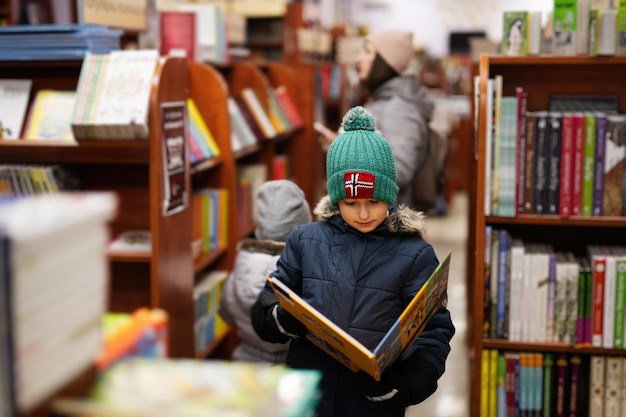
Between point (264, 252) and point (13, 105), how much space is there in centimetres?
125

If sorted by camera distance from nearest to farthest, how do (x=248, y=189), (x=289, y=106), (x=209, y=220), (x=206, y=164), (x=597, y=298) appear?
(x=597, y=298) < (x=206, y=164) < (x=209, y=220) < (x=248, y=189) < (x=289, y=106)

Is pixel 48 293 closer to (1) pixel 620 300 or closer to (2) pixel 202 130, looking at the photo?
(1) pixel 620 300

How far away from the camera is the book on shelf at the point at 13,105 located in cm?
299

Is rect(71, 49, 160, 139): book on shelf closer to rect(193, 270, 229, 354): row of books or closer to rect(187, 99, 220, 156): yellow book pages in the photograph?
rect(187, 99, 220, 156): yellow book pages

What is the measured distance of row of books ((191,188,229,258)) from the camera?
3.54 meters

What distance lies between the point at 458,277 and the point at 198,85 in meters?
3.39

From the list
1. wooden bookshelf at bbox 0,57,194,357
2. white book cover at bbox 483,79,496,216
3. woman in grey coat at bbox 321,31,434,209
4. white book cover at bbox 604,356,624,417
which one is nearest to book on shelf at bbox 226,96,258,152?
woman in grey coat at bbox 321,31,434,209

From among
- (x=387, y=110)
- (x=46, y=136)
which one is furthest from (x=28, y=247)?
(x=387, y=110)

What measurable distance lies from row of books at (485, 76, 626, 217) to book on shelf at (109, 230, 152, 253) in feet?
4.10

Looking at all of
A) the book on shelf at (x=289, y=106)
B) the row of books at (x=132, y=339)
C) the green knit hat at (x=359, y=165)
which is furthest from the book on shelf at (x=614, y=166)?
the book on shelf at (x=289, y=106)

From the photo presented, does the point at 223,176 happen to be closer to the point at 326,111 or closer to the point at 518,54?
the point at 518,54

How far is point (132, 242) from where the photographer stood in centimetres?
298

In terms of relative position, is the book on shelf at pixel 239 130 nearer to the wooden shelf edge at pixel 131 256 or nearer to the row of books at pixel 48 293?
the wooden shelf edge at pixel 131 256

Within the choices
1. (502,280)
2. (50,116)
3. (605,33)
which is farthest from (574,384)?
(50,116)
